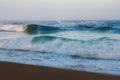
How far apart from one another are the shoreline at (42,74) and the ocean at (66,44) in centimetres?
5

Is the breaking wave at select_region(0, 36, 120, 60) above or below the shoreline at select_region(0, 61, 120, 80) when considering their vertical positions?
above

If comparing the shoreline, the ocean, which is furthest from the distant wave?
the shoreline

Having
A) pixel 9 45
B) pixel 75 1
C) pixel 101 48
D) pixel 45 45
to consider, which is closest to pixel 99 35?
pixel 101 48

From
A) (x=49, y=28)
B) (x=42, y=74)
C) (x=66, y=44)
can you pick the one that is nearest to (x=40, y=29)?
(x=49, y=28)

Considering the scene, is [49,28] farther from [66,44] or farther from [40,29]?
[66,44]

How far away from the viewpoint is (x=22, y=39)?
2.60 metres

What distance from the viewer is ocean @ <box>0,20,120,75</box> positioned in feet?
7.36

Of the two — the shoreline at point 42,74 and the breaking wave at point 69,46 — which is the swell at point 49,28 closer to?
the breaking wave at point 69,46

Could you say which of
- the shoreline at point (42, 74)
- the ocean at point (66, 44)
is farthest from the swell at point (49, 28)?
the shoreline at point (42, 74)

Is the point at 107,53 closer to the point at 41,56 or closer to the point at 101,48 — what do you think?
the point at 101,48

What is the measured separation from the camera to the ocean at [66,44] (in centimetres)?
224

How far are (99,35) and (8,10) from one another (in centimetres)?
81

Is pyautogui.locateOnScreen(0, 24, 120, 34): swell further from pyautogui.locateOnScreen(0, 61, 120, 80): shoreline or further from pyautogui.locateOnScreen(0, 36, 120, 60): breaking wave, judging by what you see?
pyautogui.locateOnScreen(0, 61, 120, 80): shoreline

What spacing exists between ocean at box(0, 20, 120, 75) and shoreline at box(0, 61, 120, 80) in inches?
1.9
